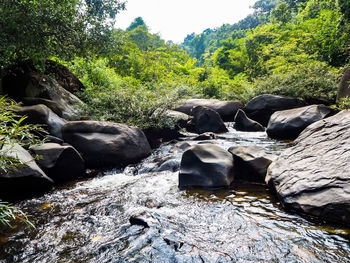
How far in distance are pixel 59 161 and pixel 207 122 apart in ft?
23.1

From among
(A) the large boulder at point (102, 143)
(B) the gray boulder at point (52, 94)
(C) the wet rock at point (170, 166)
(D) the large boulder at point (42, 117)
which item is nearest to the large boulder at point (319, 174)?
(C) the wet rock at point (170, 166)

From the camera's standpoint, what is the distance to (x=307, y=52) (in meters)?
15.9

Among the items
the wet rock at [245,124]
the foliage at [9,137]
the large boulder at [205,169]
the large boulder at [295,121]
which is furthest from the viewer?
the wet rock at [245,124]

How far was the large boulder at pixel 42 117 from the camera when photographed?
18.4 feet

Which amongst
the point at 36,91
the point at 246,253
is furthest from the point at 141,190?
the point at 36,91

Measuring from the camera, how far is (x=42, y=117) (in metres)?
5.81

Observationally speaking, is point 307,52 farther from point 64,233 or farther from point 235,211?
point 64,233

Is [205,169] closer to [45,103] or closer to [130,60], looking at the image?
[45,103]

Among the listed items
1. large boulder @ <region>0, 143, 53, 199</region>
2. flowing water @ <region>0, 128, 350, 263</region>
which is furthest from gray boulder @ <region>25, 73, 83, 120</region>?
flowing water @ <region>0, 128, 350, 263</region>

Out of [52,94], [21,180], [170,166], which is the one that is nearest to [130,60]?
[52,94]

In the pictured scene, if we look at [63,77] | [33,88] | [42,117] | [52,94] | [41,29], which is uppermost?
Answer: [41,29]

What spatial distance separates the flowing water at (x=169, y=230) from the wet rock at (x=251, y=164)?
0.26m

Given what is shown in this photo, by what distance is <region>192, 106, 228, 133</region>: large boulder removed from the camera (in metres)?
10.3

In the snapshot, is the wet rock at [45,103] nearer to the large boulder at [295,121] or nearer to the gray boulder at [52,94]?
the gray boulder at [52,94]
